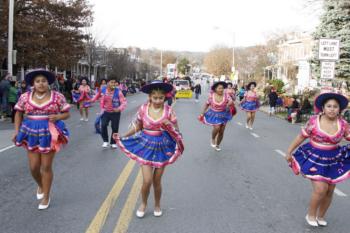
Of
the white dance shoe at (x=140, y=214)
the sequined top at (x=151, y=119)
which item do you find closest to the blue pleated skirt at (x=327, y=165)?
the sequined top at (x=151, y=119)

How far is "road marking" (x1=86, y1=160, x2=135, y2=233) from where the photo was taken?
5457 mm

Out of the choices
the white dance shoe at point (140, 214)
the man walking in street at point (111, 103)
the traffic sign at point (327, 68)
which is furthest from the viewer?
the traffic sign at point (327, 68)

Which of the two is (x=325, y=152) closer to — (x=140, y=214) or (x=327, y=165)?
(x=327, y=165)

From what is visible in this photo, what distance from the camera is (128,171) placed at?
8766 mm

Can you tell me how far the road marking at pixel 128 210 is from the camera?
5402 mm

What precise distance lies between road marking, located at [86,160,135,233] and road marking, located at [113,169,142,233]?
0.62ft

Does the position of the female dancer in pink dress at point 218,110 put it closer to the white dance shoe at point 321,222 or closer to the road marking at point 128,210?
the road marking at point 128,210

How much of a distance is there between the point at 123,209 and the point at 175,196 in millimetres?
1038

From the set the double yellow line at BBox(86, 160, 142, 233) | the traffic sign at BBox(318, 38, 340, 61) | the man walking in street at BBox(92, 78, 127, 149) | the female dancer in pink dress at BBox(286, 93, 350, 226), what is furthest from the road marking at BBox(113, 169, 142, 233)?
the traffic sign at BBox(318, 38, 340, 61)

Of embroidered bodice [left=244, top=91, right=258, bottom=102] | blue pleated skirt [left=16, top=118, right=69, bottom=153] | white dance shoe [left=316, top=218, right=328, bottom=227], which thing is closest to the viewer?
white dance shoe [left=316, top=218, right=328, bottom=227]

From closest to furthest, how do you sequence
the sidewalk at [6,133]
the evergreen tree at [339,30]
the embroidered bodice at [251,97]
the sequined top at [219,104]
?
the sequined top at [219,104]
the sidewalk at [6,133]
the embroidered bodice at [251,97]
the evergreen tree at [339,30]

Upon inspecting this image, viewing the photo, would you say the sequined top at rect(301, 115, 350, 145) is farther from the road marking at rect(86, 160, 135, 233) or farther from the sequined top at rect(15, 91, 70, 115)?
the sequined top at rect(15, 91, 70, 115)

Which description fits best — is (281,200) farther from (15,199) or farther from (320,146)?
(15,199)

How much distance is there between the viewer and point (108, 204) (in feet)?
21.0
